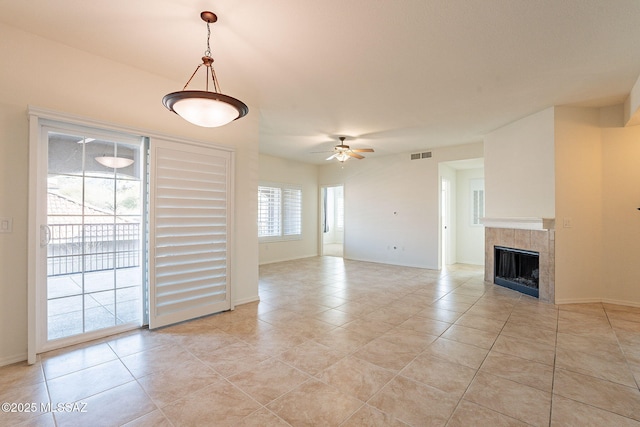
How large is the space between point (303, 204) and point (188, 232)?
17.3ft

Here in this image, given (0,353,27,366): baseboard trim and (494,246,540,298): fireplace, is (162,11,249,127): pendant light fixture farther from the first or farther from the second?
(494,246,540,298): fireplace

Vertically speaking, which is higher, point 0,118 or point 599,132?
point 599,132

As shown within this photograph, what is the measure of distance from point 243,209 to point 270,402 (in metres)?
2.55

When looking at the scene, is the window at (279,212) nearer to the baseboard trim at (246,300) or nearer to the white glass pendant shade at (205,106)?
the baseboard trim at (246,300)

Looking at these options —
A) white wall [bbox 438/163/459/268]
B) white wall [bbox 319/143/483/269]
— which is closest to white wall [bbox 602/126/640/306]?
white wall [bbox 319/143/483/269]

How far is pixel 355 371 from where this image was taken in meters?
2.36

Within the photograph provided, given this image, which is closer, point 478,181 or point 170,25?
point 170,25

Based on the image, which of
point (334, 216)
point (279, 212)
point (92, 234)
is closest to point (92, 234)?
point (92, 234)

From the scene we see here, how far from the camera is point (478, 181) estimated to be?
7.30 meters

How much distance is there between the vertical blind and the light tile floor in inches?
10.9

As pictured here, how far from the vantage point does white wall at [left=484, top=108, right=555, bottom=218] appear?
419cm

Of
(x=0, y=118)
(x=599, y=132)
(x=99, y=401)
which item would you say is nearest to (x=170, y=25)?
(x=0, y=118)

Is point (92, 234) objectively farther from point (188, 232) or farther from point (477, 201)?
point (477, 201)

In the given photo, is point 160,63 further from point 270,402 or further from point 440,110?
point 440,110
